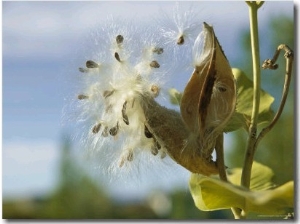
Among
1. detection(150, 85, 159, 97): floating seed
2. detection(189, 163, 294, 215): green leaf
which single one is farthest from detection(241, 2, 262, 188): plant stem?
detection(150, 85, 159, 97): floating seed

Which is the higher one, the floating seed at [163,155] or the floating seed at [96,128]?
the floating seed at [96,128]

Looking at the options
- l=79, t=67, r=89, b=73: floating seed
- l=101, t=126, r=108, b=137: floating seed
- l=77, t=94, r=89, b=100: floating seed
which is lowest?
l=101, t=126, r=108, b=137: floating seed

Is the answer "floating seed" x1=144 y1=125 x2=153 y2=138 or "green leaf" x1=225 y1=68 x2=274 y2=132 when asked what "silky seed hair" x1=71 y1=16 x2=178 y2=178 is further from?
"green leaf" x1=225 y1=68 x2=274 y2=132

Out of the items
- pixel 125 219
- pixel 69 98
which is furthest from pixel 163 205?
pixel 69 98

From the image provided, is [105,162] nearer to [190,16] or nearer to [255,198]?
[190,16]

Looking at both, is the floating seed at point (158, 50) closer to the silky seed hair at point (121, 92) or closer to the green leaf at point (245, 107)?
the silky seed hair at point (121, 92)

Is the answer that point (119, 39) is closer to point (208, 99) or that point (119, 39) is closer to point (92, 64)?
point (92, 64)

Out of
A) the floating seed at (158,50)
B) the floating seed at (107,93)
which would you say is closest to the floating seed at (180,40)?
the floating seed at (158,50)

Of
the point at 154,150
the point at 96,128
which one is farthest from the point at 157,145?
the point at 96,128

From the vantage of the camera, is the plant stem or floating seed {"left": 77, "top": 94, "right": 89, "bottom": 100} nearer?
the plant stem
